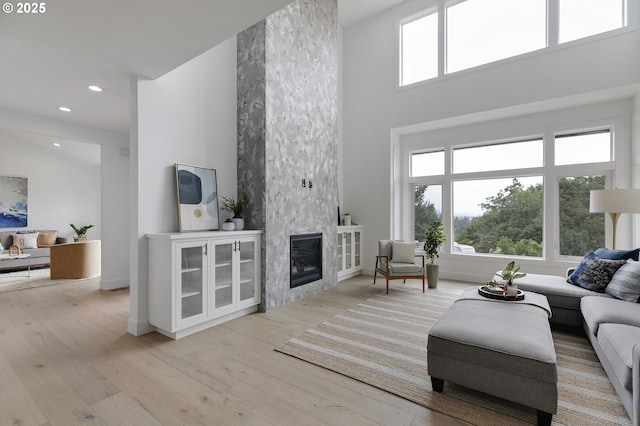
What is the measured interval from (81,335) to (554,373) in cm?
394

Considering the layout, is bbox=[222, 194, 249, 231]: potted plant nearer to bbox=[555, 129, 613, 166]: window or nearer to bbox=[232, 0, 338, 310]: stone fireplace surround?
bbox=[232, 0, 338, 310]: stone fireplace surround

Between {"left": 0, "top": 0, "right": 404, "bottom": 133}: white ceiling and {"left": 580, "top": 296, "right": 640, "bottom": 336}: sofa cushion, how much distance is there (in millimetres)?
3307

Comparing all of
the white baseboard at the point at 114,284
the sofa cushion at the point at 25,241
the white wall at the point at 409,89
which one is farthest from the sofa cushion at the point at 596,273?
the sofa cushion at the point at 25,241

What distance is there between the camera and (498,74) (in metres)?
4.83

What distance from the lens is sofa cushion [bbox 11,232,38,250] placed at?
21.9 feet

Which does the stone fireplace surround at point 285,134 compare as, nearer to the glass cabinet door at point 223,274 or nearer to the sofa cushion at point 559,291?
the glass cabinet door at point 223,274

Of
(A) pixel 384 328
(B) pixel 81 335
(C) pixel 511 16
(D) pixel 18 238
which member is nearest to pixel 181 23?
(B) pixel 81 335

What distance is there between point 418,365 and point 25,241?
342 inches

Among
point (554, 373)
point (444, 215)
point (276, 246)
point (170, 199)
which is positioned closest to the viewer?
point (554, 373)

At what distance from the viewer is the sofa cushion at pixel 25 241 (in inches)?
263

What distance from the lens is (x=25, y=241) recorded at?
6734 millimetres

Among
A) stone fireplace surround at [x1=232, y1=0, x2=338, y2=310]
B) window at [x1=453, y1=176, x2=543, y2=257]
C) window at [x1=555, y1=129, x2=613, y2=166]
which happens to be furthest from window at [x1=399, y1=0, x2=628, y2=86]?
window at [x1=453, y1=176, x2=543, y2=257]

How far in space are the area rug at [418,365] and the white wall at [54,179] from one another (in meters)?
8.02

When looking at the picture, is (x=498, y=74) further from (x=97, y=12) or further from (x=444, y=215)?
(x=97, y=12)
